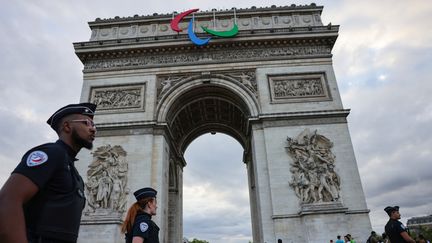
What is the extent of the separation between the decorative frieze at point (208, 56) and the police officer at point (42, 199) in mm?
17037

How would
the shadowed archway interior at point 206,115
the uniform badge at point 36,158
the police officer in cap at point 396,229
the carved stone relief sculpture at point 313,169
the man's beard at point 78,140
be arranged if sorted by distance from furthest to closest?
the shadowed archway interior at point 206,115, the carved stone relief sculpture at point 313,169, the police officer in cap at point 396,229, the man's beard at point 78,140, the uniform badge at point 36,158

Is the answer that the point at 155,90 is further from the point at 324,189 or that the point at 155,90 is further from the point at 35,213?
the point at 35,213

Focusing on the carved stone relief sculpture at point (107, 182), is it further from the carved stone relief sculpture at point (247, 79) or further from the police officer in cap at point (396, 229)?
the police officer in cap at point (396, 229)

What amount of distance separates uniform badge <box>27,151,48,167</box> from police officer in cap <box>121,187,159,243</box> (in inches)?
64.9

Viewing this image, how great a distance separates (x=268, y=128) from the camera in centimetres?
1614

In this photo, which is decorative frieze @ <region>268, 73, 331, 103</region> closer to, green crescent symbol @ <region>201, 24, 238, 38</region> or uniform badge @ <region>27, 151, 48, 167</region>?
green crescent symbol @ <region>201, 24, 238, 38</region>

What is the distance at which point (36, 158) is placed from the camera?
1.50 m

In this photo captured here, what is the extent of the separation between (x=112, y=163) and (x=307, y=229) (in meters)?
10.4

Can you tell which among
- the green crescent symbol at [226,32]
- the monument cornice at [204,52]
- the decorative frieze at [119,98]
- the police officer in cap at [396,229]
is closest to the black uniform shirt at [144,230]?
the police officer in cap at [396,229]

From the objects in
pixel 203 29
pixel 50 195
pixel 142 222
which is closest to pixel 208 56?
pixel 203 29

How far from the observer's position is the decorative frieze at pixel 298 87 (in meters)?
17.0

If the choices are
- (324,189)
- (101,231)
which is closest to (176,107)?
(101,231)

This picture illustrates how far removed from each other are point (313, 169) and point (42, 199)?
1464cm

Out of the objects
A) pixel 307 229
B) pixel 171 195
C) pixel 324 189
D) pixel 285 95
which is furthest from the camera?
pixel 171 195
